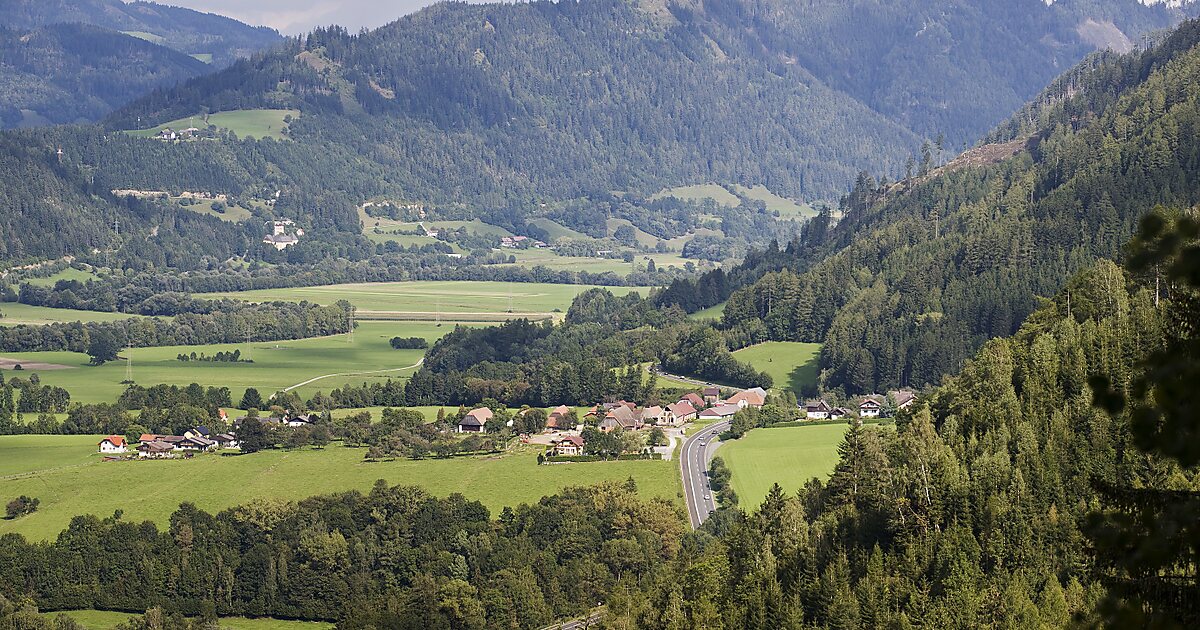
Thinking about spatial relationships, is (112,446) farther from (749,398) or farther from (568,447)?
(749,398)

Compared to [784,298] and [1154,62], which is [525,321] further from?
[1154,62]

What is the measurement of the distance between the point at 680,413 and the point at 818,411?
8.46 metres

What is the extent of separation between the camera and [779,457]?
262 feet

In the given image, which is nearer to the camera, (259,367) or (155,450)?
(155,450)

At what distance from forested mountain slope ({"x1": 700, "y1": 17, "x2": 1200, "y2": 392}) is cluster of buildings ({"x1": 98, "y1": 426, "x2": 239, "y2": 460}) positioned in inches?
1576

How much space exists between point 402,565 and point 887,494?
93.7 ft

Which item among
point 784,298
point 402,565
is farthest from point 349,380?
point 402,565

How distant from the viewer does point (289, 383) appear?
4766 inches

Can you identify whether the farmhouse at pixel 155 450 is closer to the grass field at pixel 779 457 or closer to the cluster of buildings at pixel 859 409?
the grass field at pixel 779 457

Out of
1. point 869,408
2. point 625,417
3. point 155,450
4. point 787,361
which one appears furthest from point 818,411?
point 155,450

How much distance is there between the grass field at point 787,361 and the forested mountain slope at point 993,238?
152 cm

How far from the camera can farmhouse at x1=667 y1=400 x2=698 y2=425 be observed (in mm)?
98188

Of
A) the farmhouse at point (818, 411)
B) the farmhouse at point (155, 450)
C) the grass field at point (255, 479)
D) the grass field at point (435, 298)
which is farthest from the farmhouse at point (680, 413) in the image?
the grass field at point (435, 298)

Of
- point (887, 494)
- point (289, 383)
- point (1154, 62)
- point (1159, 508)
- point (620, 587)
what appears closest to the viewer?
point (1159, 508)
